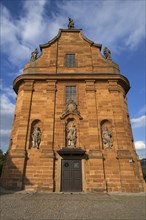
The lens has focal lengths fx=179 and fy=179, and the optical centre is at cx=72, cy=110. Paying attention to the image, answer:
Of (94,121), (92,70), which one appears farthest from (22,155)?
(92,70)

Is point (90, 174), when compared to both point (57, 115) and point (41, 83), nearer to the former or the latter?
point (57, 115)

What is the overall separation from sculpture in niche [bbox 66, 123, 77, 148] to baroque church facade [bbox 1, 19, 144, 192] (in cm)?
7

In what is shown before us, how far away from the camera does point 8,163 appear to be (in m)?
12.4

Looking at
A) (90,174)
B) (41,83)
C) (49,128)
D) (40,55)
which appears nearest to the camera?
(90,174)

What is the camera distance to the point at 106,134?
1346 cm

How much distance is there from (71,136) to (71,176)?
279 cm

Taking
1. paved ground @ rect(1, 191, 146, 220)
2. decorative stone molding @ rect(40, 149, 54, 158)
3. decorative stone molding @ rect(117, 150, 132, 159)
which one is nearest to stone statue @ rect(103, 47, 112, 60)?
decorative stone molding @ rect(117, 150, 132, 159)

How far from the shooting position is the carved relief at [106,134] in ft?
43.2

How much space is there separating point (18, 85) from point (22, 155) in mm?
6751

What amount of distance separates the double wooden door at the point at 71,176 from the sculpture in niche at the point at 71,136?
1.21 metres

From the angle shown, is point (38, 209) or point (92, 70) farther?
point (92, 70)

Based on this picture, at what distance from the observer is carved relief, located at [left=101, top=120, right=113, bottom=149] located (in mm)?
13155

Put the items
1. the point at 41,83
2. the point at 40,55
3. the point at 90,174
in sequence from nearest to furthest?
the point at 90,174 → the point at 41,83 → the point at 40,55

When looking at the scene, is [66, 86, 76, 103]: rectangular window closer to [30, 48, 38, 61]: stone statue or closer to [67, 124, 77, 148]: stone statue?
[67, 124, 77, 148]: stone statue
